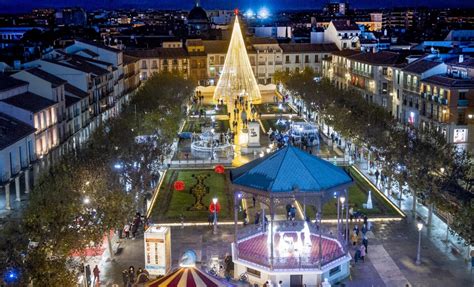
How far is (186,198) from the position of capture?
53.3m

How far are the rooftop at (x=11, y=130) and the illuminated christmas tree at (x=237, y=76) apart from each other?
50243mm

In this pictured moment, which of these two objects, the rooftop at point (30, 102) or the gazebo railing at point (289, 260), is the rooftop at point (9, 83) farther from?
the gazebo railing at point (289, 260)

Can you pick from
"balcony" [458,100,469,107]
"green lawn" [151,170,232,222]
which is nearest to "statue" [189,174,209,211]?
Result: "green lawn" [151,170,232,222]

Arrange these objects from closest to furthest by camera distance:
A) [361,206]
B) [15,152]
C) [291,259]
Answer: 1. [291,259]
2. [361,206]
3. [15,152]

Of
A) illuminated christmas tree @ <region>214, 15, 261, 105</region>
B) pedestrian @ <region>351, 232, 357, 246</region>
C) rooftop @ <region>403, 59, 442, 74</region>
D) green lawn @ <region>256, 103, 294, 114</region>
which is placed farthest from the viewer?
green lawn @ <region>256, 103, 294, 114</region>

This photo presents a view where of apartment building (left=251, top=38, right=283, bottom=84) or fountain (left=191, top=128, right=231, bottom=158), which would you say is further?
apartment building (left=251, top=38, right=283, bottom=84)

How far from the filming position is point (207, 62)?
147m

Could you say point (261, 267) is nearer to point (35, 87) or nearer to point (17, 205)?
point (17, 205)

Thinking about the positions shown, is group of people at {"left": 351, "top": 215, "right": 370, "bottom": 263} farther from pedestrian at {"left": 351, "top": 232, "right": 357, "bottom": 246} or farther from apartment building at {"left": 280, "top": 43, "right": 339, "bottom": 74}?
apartment building at {"left": 280, "top": 43, "right": 339, "bottom": 74}

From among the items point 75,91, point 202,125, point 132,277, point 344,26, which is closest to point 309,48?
point 344,26

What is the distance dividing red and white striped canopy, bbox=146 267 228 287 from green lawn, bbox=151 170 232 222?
741 inches

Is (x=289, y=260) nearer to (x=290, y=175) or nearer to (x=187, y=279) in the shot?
(x=290, y=175)

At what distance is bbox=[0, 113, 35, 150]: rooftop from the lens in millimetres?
53100

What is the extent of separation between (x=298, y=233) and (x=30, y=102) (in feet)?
116
